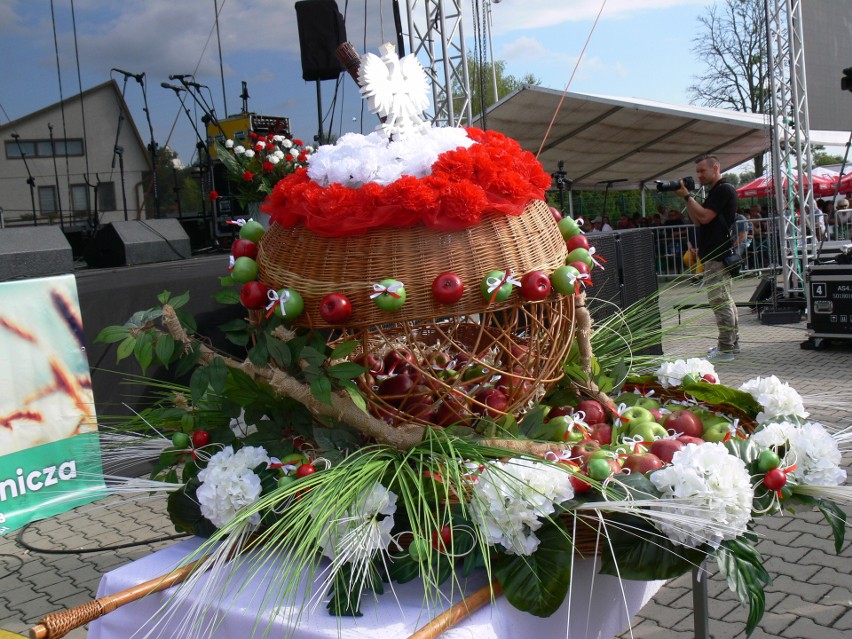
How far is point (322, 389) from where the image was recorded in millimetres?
1422

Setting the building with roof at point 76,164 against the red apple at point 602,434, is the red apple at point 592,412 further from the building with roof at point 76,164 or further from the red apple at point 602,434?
the building with roof at point 76,164

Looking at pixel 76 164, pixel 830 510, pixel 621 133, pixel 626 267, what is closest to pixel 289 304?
pixel 830 510

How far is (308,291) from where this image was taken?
1.48 m

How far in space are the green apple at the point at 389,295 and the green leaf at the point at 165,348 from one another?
1.46 ft

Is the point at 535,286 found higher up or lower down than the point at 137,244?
lower down

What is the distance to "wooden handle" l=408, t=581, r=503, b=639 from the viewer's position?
46.6 inches

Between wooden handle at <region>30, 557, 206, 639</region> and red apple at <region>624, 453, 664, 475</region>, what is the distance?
798mm

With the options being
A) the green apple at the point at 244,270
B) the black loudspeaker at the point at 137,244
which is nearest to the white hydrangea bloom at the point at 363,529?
the green apple at the point at 244,270

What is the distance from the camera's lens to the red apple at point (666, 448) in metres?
1.49

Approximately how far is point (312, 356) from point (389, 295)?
20 cm

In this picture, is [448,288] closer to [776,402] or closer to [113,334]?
[113,334]

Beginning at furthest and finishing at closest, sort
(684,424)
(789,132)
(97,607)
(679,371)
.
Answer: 1. (789,132)
2. (679,371)
3. (684,424)
4. (97,607)

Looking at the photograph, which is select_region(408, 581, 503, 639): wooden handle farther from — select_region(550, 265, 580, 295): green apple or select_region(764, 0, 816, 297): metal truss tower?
select_region(764, 0, 816, 297): metal truss tower

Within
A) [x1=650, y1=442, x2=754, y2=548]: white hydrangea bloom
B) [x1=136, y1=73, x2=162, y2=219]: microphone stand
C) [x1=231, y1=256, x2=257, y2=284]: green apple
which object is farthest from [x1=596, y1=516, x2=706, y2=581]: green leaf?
[x1=136, y1=73, x2=162, y2=219]: microphone stand
